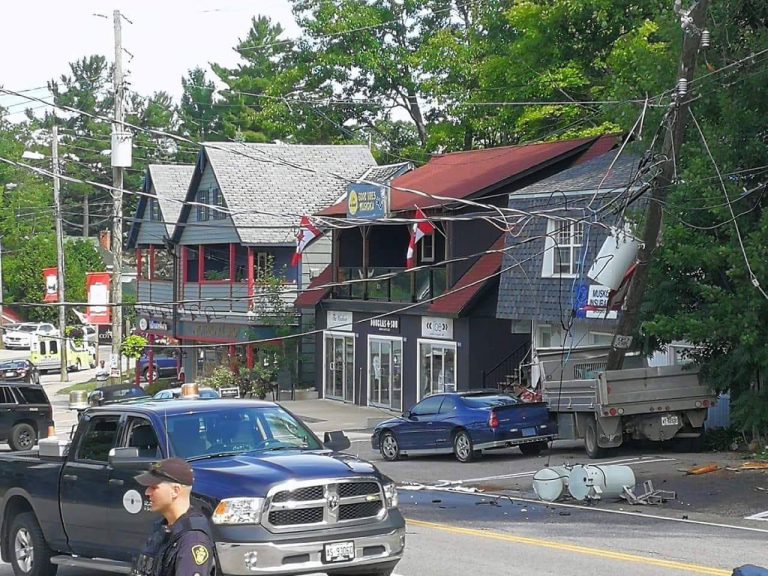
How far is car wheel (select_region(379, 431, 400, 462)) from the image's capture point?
28.6 m

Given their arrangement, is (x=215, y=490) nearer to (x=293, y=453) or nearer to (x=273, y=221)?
(x=293, y=453)

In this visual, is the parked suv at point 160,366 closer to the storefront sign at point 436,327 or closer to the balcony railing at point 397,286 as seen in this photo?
the balcony railing at point 397,286

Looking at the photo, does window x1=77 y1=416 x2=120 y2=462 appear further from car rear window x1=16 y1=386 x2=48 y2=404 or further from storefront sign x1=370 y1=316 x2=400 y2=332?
storefront sign x1=370 y1=316 x2=400 y2=332

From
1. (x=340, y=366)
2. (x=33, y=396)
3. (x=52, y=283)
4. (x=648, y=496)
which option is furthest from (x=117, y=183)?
(x=52, y=283)

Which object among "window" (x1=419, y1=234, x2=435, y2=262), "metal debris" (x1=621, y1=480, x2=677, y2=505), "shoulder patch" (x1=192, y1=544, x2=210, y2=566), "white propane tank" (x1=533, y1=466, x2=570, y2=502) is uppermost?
"window" (x1=419, y1=234, x2=435, y2=262)

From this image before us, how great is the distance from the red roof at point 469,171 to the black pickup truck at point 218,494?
2348 cm

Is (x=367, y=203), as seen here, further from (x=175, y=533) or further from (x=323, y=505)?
(x=175, y=533)

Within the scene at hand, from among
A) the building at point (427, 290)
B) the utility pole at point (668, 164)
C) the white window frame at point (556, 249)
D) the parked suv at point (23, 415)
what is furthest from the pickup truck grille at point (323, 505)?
the parked suv at point (23, 415)

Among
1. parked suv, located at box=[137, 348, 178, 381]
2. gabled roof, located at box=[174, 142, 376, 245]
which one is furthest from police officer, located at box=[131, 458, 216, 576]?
parked suv, located at box=[137, 348, 178, 381]

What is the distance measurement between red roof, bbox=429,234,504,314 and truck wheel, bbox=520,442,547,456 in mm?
9306

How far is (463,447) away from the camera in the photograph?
27141 millimetres

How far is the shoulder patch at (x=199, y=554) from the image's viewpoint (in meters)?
6.27

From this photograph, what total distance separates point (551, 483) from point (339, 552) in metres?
9.28

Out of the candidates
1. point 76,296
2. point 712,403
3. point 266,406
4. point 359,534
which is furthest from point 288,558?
point 76,296
